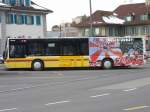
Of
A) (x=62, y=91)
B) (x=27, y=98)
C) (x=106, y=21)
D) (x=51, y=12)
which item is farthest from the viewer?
(x=106, y=21)

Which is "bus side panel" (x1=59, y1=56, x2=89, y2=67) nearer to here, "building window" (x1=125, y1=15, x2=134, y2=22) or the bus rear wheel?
the bus rear wheel

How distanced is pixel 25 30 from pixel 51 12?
5.16 meters

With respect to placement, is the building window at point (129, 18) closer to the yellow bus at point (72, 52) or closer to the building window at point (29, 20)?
the building window at point (29, 20)

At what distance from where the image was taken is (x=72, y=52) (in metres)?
39.3

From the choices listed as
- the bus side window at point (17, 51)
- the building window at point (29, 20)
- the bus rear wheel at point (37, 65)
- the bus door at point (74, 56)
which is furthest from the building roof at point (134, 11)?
the bus side window at point (17, 51)

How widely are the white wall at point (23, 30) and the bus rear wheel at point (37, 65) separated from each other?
28085 mm

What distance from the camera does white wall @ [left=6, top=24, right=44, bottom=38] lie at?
220 ft

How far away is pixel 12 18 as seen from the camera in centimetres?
6775

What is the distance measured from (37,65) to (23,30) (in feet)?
101

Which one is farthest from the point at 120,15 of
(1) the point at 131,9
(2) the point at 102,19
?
(2) the point at 102,19

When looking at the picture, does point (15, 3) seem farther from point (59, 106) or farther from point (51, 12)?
point (59, 106)

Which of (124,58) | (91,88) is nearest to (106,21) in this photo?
(124,58)

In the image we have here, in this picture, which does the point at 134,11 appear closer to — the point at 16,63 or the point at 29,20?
the point at 29,20

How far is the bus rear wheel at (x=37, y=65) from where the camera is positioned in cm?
3912
